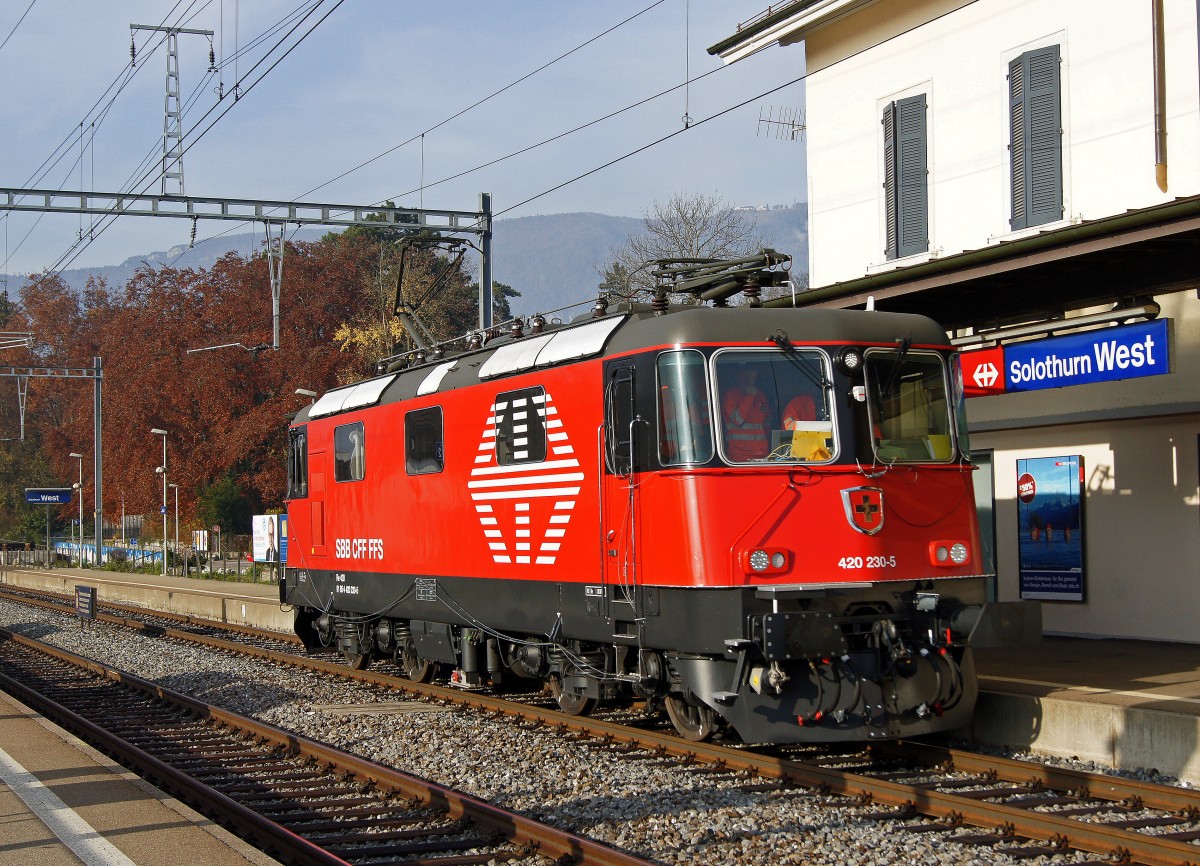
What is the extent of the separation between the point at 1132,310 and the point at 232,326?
47925mm

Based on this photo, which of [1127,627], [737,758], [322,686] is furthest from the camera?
[322,686]

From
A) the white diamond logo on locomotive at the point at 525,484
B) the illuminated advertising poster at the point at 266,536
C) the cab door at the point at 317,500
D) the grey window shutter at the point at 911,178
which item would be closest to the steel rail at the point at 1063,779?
the white diamond logo on locomotive at the point at 525,484

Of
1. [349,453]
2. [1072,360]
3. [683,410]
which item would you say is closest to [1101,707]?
[683,410]

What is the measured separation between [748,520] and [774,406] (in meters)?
0.92

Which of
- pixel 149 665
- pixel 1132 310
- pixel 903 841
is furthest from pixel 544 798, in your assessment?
pixel 149 665

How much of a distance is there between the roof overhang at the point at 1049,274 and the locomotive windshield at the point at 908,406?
7.10 ft

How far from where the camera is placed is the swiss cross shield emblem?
31.2 feet

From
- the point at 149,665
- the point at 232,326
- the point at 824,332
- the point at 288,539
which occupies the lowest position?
the point at 149,665

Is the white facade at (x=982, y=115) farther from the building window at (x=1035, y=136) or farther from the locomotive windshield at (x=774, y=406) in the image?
the locomotive windshield at (x=774, y=406)

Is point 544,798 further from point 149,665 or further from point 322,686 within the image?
point 149,665

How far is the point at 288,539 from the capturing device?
18.6 m

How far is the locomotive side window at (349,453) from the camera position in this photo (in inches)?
618

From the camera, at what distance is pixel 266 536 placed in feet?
109

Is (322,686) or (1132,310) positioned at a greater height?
(1132,310)
